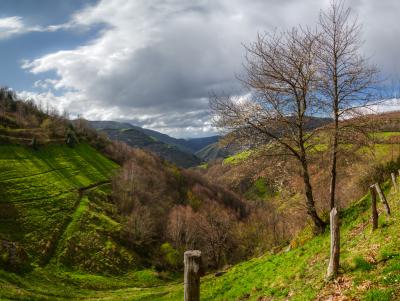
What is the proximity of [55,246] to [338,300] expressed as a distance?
219 feet

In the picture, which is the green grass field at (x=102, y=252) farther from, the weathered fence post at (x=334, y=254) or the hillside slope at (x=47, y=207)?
the weathered fence post at (x=334, y=254)

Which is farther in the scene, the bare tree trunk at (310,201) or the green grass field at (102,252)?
the bare tree trunk at (310,201)

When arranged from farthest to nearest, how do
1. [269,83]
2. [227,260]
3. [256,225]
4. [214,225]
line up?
[256,225] < [227,260] < [214,225] < [269,83]

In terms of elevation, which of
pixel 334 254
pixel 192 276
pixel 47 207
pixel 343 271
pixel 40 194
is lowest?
pixel 47 207

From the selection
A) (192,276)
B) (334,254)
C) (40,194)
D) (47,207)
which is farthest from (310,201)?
(40,194)

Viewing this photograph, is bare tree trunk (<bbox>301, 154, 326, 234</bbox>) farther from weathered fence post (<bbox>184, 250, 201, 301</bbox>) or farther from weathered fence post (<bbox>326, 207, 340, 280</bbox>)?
weathered fence post (<bbox>184, 250, 201, 301</bbox>)

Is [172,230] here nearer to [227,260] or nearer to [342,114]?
[227,260]

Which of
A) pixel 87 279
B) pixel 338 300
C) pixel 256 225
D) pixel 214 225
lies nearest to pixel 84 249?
pixel 87 279

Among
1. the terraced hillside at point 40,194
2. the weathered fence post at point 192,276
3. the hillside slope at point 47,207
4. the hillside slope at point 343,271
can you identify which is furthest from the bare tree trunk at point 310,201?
the terraced hillside at point 40,194

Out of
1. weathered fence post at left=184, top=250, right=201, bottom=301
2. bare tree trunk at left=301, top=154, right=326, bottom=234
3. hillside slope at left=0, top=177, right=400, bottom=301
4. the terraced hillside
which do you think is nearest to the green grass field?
hillside slope at left=0, top=177, right=400, bottom=301

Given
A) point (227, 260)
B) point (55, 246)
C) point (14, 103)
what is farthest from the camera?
point (14, 103)

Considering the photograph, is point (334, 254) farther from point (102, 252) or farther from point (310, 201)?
point (102, 252)

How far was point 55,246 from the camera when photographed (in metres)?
68.9

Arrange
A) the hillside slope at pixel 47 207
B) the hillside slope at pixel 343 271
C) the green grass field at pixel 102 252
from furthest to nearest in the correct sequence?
the hillside slope at pixel 47 207 → the green grass field at pixel 102 252 → the hillside slope at pixel 343 271
